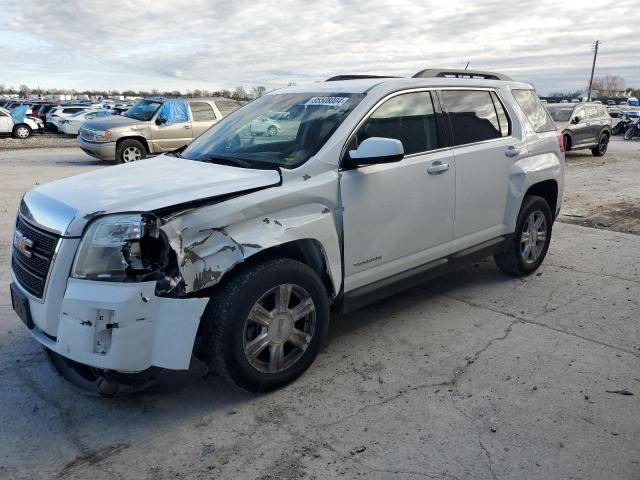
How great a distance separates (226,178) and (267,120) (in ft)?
3.43

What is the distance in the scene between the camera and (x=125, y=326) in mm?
2771

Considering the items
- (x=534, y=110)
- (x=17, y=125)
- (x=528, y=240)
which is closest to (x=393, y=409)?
(x=528, y=240)

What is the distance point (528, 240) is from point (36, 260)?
14.2 ft

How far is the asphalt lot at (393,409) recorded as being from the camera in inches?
108

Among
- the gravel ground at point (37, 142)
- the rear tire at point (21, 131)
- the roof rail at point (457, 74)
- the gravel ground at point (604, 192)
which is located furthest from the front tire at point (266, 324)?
the rear tire at point (21, 131)

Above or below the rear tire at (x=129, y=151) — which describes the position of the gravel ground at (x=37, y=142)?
below

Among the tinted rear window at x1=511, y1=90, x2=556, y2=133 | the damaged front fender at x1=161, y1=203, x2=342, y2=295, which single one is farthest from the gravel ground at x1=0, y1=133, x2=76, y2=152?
the damaged front fender at x1=161, y1=203, x2=342, y2=295

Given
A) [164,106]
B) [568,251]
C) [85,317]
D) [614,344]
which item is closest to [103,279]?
[85,317]

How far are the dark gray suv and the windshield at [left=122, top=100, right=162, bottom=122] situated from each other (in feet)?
37.5

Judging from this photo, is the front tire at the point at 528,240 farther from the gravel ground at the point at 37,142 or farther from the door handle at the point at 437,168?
the gravel ground at the point at 37,142

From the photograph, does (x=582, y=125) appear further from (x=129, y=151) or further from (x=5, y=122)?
(x=5, y=122)

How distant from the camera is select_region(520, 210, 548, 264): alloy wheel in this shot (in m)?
5.36

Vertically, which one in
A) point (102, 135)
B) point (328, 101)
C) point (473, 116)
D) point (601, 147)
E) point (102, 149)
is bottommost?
point (601, 147)

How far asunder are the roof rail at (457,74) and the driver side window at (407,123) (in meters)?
0.57
